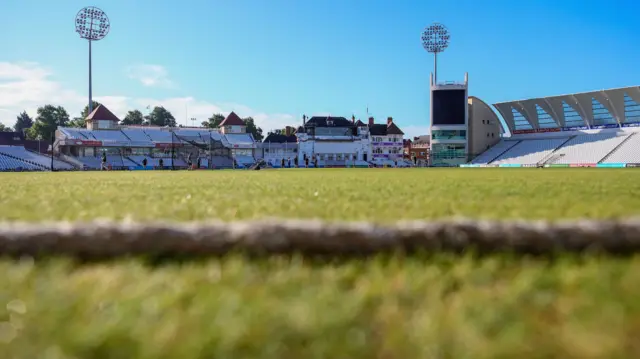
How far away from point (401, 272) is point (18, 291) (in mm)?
2111

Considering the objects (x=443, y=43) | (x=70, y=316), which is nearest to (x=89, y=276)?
(x=70, y=316)

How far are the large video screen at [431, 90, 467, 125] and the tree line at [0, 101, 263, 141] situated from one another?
45567 mm

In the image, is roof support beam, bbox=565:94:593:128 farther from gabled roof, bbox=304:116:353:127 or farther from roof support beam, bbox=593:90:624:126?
gabled roof, bbox=304:116:353:127

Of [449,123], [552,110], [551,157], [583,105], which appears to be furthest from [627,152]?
[449,123]

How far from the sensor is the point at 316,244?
3.34 m

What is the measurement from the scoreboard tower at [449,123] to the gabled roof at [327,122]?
22173 millimetres

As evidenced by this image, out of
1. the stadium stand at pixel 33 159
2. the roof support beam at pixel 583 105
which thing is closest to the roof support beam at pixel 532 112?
the roof support beam at pixel 583 105

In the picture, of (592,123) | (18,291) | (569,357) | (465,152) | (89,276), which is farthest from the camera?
(465,152)

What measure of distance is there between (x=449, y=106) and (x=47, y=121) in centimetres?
8619

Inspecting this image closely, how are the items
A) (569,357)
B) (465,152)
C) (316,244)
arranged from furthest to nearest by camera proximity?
(465,152)
(316,244)
(569,357)

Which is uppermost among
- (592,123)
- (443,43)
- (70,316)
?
(443,43)

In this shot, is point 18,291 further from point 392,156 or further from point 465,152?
point 392,156

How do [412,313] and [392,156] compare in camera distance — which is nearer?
[412,313]

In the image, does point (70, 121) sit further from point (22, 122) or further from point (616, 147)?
point (616, 147)
